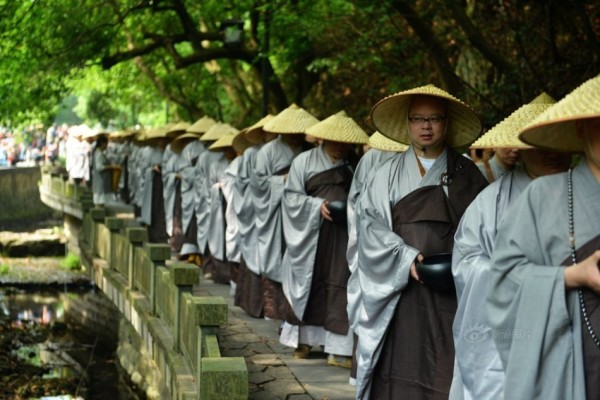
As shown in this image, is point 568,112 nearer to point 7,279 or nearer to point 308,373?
point 308,373

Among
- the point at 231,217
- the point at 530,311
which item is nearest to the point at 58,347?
the point at 231,217

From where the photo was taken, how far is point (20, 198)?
38375 millimetres

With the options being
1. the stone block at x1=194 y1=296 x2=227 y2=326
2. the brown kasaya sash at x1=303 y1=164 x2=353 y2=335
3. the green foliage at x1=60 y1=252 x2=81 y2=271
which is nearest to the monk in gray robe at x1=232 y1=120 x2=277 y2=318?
the brown kasaya sash at x1=303 y1=164 x2=353 y2=335

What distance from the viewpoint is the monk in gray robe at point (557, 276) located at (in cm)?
412

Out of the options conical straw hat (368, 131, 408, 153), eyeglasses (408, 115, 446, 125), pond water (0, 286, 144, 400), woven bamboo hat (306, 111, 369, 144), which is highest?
eyeglasses (408, 115, 446, 125)

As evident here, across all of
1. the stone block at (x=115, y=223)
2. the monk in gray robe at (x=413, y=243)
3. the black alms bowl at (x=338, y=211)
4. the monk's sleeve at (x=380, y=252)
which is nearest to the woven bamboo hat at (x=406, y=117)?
the monk in gray robe at (x=413, y=243)

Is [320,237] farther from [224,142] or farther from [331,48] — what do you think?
[331,48]

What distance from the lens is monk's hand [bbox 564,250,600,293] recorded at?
3.96 meters

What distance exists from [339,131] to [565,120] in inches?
227

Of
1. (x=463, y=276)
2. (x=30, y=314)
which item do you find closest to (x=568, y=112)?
(x=463, y=276)

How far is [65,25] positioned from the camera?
722 inches

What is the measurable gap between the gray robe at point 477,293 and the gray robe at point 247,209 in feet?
21.2

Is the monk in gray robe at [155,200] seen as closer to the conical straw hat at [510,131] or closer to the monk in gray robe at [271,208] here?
the monk in gray robe at [271,208]

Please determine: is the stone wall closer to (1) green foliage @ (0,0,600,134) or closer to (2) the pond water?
(1) green foliage @ (0,0,600,134)
